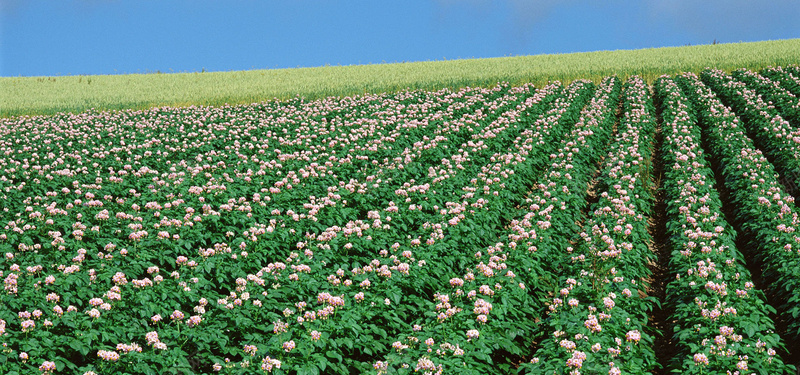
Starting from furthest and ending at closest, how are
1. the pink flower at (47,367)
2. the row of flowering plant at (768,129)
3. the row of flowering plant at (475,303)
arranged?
the row of flowering plant at (768,129) < the row of flowering plant at (475,303) < the pink flower at (47,367)

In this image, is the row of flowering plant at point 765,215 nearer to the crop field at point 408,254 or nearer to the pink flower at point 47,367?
the crop field at point 408,254

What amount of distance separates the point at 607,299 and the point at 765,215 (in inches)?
230

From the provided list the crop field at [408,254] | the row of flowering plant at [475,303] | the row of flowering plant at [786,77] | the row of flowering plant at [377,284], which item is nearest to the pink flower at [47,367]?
the crop field at [408,254]

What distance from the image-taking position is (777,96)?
961 inches

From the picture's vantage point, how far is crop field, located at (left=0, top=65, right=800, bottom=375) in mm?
7137

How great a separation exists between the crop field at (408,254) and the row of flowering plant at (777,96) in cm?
262

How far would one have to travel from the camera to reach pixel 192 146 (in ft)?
66.3

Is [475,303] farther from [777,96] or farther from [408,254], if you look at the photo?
[777,96]

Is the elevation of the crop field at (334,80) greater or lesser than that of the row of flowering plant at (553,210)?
greater

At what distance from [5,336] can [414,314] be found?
488cm

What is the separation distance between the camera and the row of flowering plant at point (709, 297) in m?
6.88

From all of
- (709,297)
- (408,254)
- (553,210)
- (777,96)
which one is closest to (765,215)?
(553,210)

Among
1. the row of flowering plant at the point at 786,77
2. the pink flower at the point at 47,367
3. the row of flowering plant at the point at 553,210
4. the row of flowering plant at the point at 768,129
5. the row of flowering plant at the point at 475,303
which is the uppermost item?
the row of flowering plant at the point at 786,77

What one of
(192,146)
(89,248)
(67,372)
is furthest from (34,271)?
(192,146)
